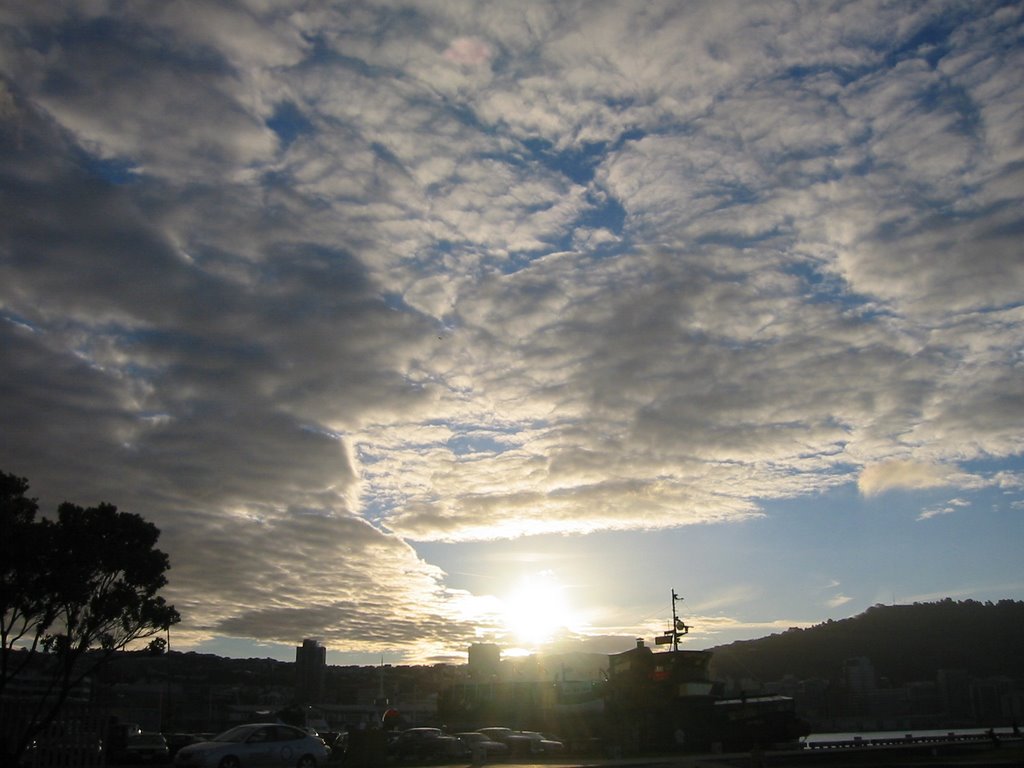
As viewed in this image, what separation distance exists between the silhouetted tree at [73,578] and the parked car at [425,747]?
13.1 metres

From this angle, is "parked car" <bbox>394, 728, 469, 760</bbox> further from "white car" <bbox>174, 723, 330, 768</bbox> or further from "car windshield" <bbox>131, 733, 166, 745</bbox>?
"white car" <bbox>174, 723, 330, 768</bbox>

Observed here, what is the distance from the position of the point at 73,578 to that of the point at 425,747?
18199mm

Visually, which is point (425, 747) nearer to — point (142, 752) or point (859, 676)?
→ point (142, 752)

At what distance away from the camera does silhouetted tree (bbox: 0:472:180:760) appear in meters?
28.3

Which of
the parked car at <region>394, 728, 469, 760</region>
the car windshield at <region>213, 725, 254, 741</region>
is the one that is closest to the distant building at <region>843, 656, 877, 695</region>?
the parked car at <region>394, 728, 469, 760</region>

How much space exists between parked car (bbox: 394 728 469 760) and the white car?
12.5m

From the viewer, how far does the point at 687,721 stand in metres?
53.8

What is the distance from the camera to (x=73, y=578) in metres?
29.5

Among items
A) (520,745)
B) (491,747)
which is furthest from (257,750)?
(520,745)

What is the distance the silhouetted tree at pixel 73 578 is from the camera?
2834 centimetres

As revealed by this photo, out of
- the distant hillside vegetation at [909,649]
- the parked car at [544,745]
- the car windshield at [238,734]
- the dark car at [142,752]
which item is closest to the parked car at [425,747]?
the parked car at [544,745]

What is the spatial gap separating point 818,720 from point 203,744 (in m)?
134

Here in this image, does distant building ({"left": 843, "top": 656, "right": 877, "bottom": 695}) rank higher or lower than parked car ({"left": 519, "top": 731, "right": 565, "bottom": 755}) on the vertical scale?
higher

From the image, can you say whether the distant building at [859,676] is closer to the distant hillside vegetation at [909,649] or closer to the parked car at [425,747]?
the distant hillside vegetation at [909,649]
